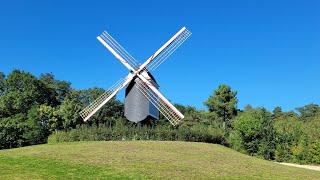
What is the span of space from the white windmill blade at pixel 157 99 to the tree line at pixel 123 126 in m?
1.04

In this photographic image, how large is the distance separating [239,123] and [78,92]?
34.4 metres

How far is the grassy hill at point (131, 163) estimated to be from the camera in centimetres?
2462

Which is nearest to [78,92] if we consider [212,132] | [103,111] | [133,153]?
[103,111]

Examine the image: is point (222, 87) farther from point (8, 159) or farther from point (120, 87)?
point (8, 159)

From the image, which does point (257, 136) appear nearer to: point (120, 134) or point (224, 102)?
point (120, 134)

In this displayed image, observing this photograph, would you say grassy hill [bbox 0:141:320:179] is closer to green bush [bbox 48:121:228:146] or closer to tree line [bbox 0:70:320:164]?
green bush [bbox 48:121:228:146]

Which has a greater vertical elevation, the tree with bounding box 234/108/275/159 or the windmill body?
the windmill body

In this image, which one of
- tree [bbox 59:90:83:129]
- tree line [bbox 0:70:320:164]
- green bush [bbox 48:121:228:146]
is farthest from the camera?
tree [bbox 59:90:83:129]

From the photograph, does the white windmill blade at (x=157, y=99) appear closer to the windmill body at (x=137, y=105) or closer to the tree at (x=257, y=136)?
the windmill body at (x=137, y=105)

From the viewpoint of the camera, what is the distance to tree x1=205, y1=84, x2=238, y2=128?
8319 cm

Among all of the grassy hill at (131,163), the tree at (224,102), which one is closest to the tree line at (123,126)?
the tree at (224,102)

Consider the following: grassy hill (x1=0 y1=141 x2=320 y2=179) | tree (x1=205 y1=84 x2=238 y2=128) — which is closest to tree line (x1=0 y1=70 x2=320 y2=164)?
tree (x1=205 y1=84 x2=238 y2=128)

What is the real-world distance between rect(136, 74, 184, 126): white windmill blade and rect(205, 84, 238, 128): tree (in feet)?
134

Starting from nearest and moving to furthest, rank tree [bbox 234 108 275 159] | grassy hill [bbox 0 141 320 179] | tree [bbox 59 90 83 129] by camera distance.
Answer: grassy hill [bbox 0 141 320 179]
tree [bbox 234 108 275 159]
tree [bbox 59 90 83 129]
